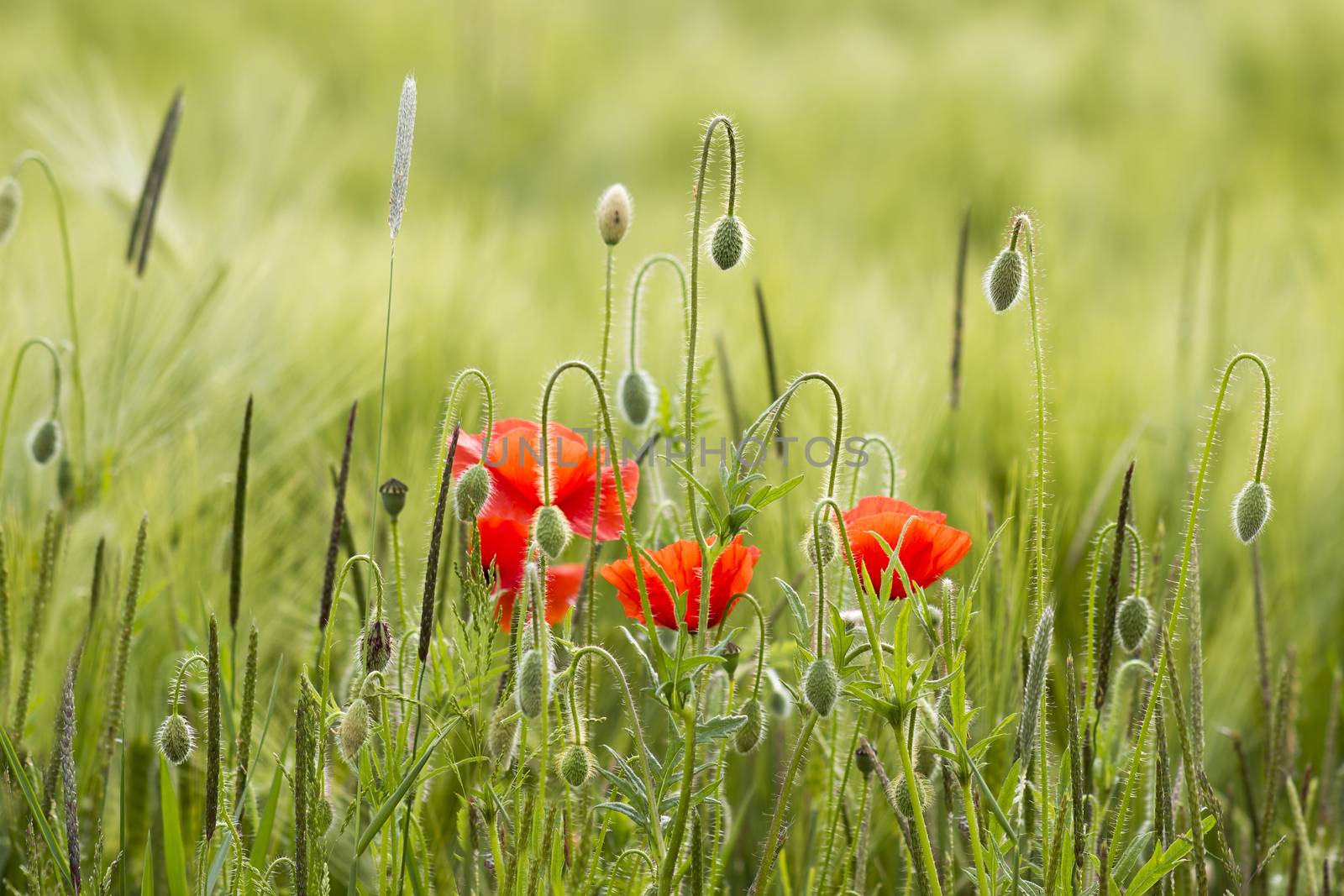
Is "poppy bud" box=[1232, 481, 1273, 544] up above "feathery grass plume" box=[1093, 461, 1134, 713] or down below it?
above

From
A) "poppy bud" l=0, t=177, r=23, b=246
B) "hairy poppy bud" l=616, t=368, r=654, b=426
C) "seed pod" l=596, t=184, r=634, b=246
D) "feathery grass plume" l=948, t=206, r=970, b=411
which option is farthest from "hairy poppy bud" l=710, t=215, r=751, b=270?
"poppy bud" l=0, t=177, r=23, b=246

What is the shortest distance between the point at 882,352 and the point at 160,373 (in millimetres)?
589

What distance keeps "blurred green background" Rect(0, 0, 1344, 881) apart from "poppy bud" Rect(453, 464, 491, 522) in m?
0.23

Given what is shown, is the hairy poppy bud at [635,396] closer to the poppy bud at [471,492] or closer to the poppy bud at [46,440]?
the poppy bud at [471,492]

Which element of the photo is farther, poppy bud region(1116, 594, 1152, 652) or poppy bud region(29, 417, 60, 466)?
poppy bud region(29, 417, 60, 466)

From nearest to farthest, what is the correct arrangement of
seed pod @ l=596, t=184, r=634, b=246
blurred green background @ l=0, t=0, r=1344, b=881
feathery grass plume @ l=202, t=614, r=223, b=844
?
feathery grass plume @ l=202, t=614, r=223, b=844, seed pod @ l=596, t=184, r=634, b=246, blurred green background @ l=0, t=0, r=1344, b=881

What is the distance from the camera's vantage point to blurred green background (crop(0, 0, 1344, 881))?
0.94m

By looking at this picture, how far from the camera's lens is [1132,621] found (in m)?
0.54

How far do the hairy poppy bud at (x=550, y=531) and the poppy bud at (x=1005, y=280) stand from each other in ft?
0.65

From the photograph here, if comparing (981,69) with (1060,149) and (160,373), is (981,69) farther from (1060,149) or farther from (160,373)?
(160,373)

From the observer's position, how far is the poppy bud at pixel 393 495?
20.7 inches

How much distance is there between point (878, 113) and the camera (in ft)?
8.76

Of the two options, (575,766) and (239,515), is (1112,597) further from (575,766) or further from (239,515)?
(239,515)

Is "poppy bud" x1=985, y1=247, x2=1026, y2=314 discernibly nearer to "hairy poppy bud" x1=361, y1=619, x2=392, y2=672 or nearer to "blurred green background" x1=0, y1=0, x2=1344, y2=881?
"blurred green background" x1=0, y1=0, x2=1344, y2=881
